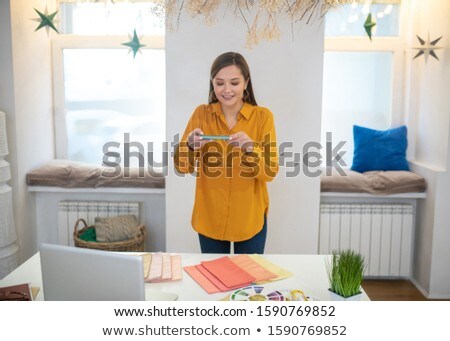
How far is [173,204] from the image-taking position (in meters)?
2.01

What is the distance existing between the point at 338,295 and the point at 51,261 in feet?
1.79

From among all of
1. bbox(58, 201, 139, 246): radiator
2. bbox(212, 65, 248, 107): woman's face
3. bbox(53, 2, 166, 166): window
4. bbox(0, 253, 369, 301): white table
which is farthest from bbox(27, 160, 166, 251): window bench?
bbox(0, 253, 369, 301): white table

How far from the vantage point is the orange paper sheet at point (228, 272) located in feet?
3.66

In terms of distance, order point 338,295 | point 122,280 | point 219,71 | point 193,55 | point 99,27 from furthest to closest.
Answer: point 99,27 → point 193,55 → point 219,71 → point 338,295 → point 122,280

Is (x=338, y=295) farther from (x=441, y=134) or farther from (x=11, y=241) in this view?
(x=11, y=241)

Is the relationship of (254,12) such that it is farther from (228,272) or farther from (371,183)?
(228,272)

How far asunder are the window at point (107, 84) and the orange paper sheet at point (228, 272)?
119 cm

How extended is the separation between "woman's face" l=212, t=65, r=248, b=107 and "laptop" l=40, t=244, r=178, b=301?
0.87m

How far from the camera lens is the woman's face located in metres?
1.58

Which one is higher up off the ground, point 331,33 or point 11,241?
point 331,33

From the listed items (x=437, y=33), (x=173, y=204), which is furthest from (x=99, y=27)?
(x=437, y=33)

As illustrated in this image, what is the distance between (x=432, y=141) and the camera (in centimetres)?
196

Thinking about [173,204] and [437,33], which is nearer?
[437,33]

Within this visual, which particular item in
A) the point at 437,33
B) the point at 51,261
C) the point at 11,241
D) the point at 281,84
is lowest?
the point at 11,241
